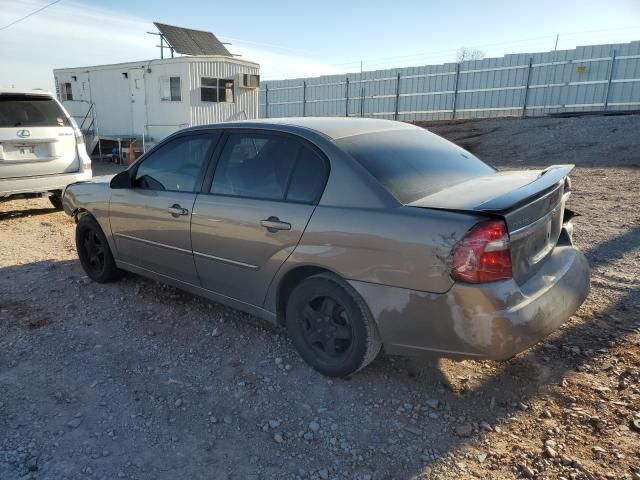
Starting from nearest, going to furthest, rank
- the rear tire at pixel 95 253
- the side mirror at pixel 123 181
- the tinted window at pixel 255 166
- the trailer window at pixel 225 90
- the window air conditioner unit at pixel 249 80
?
the tinted window at pixel 255 166 → the side mirror at pixel 123 181 → the rear tire at pixel 95 253 → the trailer window at pixel 225 90 → the window air conditioner unit at pixel 249 80

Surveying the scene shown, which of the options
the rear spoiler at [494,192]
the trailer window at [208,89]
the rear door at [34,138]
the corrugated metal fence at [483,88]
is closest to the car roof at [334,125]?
the rear spoiler at [494,192]

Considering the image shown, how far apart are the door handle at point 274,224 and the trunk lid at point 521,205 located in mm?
814

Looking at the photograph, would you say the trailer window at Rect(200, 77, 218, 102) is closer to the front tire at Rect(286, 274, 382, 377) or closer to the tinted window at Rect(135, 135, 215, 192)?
the tinted window at Rect(135, 135, 215, 192)

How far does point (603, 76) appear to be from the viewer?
702 inches

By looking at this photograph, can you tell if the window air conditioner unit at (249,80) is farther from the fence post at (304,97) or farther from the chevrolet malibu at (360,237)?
the chevrolet malibu at (360,237)

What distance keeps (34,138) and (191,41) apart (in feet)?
38.9

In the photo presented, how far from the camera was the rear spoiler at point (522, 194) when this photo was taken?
2.31 meters

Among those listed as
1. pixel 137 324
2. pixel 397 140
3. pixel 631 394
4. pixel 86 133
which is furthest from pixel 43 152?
pixel 86 133

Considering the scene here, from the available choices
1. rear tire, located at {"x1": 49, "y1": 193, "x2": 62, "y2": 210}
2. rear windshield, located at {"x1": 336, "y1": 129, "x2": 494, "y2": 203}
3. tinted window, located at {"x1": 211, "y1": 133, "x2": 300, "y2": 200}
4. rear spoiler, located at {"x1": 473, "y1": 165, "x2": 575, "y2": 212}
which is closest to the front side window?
rear tire, located at {"x1": 49, "y1": 193, "x2": 62, "y2": 210}

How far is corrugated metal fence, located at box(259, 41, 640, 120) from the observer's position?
17.7m

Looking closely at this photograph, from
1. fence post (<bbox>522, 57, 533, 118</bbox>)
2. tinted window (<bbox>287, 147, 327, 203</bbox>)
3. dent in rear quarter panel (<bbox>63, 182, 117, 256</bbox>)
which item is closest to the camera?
tinted window (<bbox>287, 147, 327, 203</bbox>)

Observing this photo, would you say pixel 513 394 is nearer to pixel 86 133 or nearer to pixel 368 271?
pixel 368 271

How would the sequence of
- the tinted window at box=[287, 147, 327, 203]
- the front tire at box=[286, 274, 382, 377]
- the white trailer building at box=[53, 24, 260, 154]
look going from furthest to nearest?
the white trailer building at box=[53, 24, 260, 154] < the tinted window at box=[287, 147, 327, 203] < the front tire at box=[286, 274, 382, 377]

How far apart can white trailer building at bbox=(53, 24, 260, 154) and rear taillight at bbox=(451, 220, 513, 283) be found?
13.4 m
